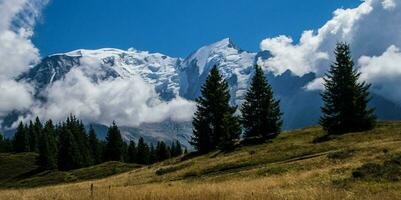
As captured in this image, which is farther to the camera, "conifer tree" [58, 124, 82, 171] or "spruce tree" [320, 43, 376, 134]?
"conifer tree" [58, 124, 82, 171]

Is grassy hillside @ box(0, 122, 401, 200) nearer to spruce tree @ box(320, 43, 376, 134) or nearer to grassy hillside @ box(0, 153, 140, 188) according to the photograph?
spruce tree @ box(320, 43, 376, 134)

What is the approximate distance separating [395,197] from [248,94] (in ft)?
210

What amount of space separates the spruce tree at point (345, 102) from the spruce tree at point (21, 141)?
380 feet

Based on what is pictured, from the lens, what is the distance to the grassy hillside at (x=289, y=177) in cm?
1972

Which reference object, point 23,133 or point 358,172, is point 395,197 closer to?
point 358,172

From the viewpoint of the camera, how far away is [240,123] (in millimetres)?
80625

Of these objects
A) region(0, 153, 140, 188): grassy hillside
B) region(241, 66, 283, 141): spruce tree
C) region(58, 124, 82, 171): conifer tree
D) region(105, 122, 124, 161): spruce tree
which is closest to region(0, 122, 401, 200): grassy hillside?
region(241, 66, 283, 141): spruce tree

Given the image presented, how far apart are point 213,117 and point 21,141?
333 feet

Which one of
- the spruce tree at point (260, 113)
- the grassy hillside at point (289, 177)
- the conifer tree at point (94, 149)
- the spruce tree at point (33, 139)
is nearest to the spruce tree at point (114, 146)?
the conifer tree at point (94, 149)

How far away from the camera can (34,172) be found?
115562 millimetres

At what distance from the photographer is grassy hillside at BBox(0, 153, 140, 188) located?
8456 centimetres

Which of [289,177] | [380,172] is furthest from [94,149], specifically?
A: [380,172]

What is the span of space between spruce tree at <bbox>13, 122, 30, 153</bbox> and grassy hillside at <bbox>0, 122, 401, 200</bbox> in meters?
104

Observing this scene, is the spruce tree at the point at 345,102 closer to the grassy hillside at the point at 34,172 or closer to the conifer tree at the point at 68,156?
the grassy hillside at the point at 34,172
